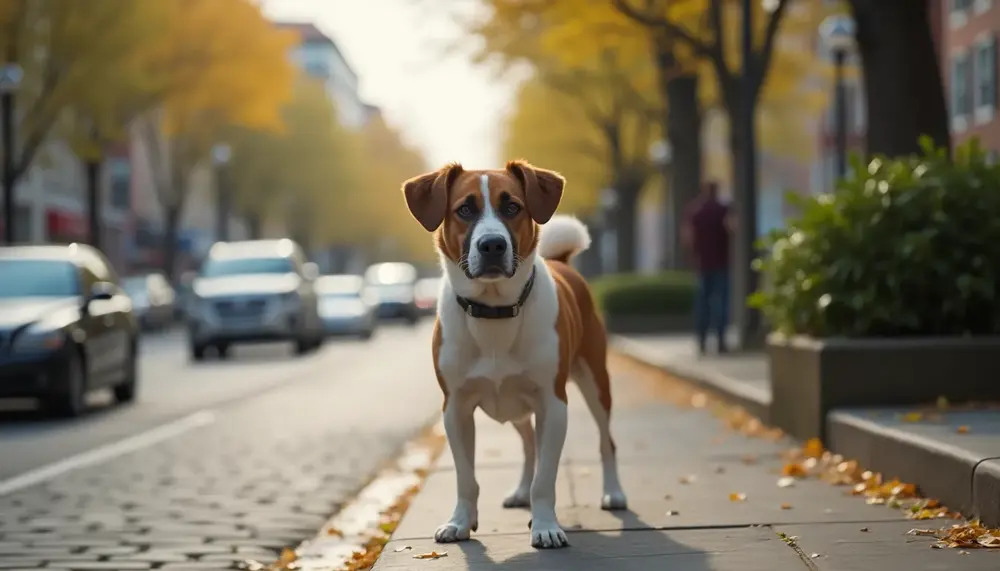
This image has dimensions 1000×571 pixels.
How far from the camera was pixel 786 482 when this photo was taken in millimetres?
7957

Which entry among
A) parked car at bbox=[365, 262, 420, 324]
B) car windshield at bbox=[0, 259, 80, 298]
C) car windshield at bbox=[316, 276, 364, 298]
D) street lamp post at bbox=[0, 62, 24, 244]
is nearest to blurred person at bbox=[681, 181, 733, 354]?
car windshield at bbox=[0, 259, 80, 298]

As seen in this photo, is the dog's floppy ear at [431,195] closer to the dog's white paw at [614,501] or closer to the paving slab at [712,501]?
the paving slab at [712,501]

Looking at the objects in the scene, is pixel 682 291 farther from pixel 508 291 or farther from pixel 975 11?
pixel 508 291

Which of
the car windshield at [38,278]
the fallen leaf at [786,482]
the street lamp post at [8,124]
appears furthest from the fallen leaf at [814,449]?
the street lamp post at [8,124]

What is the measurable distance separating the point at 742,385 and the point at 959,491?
21.9 ft

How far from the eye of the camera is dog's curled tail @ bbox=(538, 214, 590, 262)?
7766 mm

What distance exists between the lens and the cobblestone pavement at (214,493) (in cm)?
727

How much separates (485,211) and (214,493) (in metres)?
3.92

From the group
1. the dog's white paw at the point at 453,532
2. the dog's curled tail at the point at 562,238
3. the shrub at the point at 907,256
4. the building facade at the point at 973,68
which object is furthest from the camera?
the building facade at the point at 973,68

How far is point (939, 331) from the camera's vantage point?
956cm

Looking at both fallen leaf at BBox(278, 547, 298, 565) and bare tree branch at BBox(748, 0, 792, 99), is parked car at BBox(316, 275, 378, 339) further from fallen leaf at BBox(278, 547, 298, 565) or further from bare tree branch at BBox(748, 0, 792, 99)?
fallen leaf at BBox(278, 547, 298, 565)

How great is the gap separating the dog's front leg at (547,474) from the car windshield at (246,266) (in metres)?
23.0

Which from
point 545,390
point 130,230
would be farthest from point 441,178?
point 130,230

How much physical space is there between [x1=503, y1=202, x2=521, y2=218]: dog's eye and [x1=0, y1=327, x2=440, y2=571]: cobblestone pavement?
2.01 m
